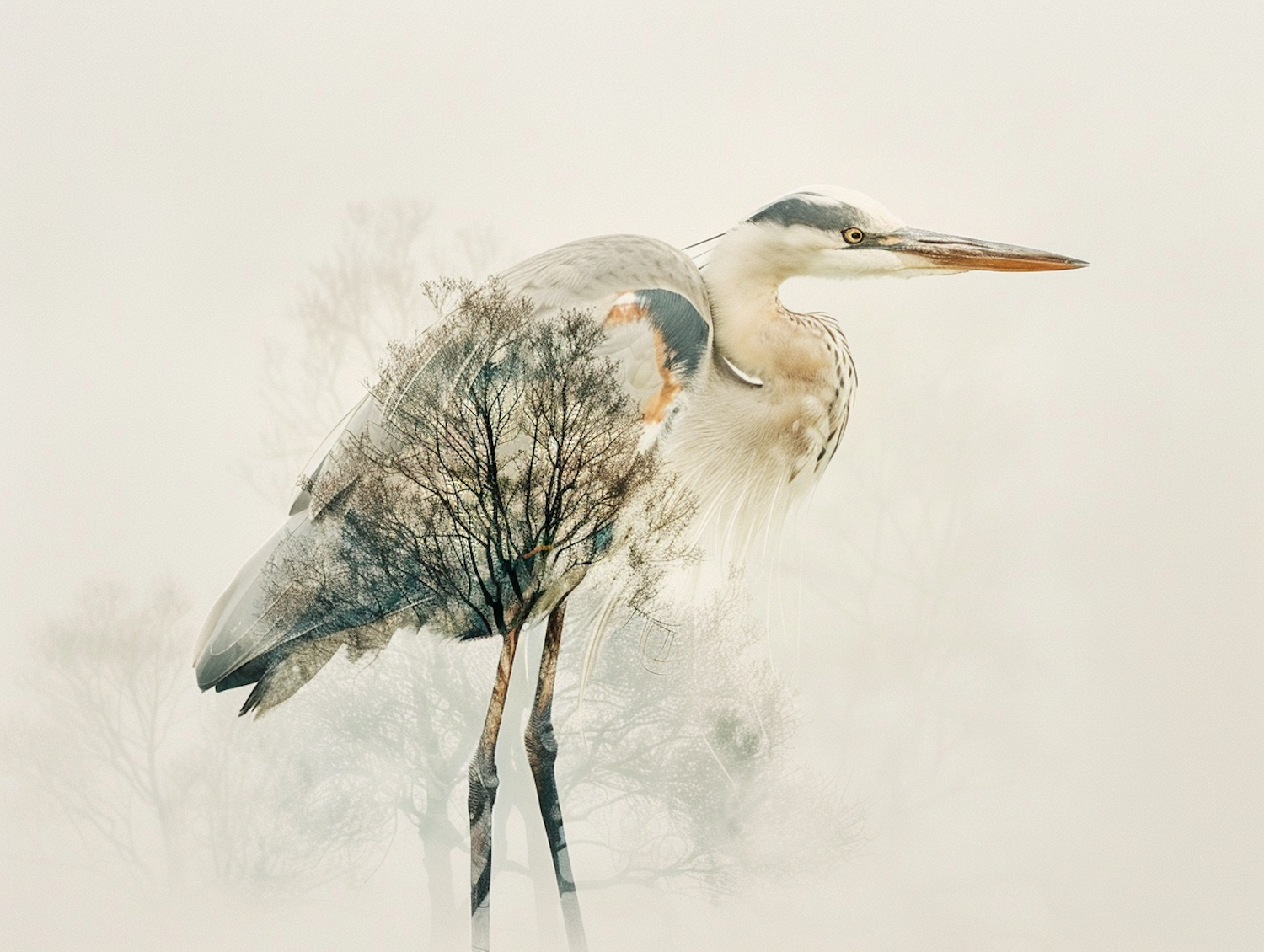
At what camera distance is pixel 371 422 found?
1.65m

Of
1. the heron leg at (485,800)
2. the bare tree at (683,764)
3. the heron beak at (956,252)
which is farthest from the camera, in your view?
the heron beak at (956,252)

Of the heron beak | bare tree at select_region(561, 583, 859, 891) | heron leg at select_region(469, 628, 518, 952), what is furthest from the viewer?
the heron beak

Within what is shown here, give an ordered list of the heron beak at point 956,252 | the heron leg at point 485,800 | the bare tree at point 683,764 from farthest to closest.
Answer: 1. the heron beak at point 956,252
2. the bare tree at point 683,764
3. the heron leg at point 485,800

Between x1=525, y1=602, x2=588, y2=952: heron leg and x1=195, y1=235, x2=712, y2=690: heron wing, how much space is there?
0.34 m

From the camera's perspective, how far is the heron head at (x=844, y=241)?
5.83ft

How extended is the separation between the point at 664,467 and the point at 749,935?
78 centimetres

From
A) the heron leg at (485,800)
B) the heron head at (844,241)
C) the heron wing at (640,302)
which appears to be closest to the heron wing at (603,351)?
the heron wing at (640,302)

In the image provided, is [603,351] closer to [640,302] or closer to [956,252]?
[640,302]

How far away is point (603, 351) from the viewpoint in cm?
161

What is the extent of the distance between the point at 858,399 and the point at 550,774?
0.82 m

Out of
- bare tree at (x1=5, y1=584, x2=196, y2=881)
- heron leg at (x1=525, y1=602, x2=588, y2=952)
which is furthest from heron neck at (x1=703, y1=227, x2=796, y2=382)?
bare tree at (x1=5, y1=584, x2=196, y2=881)

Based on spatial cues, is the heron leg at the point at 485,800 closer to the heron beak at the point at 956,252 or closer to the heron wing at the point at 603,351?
the heron wing at the point at 603,351

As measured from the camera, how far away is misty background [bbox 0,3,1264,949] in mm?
1723

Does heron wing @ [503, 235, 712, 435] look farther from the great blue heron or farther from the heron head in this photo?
the heron head
